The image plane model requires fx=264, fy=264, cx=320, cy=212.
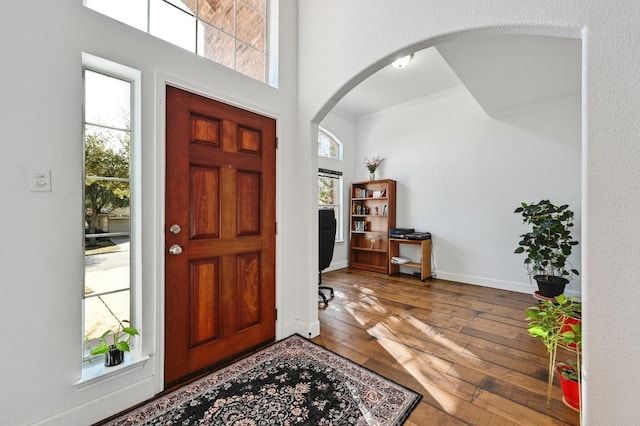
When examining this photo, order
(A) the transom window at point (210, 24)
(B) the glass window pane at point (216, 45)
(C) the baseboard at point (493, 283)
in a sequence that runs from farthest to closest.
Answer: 1. (C) the baseboard at point (493, 283)
2. (B) the glass window pane at point (216, 45)
3. (A) the transom window at point (210, 24)

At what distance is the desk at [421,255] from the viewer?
4320 millimetres

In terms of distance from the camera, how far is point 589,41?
117 centimetres

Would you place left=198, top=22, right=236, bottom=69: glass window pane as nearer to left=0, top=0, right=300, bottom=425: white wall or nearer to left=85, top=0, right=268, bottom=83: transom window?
left=85, top=0, right=268, bottom=83: transom window

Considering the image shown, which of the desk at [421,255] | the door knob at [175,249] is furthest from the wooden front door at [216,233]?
the desk at [421,255]

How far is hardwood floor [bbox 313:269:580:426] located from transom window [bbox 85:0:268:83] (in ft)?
8.34

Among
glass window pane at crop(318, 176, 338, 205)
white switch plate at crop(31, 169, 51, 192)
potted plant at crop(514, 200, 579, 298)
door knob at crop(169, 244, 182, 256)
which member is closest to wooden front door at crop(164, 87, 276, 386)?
door knob at crop(169, 244, 182, 256)

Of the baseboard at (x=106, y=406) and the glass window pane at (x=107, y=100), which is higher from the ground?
the glass window pane at (x=107, y=100)

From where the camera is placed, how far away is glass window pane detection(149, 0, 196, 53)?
1778 mm

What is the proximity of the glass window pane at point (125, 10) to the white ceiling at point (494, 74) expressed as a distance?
221 cm

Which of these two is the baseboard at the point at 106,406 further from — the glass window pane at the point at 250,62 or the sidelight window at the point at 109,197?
the glass window pane at the point at 250,62

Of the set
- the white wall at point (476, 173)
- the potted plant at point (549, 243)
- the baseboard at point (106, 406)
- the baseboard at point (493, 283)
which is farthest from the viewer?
the baseboard at point (493, 283)

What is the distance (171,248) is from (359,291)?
2717mm

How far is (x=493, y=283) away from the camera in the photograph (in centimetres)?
396

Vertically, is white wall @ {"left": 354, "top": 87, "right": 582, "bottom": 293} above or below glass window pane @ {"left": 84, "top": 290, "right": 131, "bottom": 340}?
above
